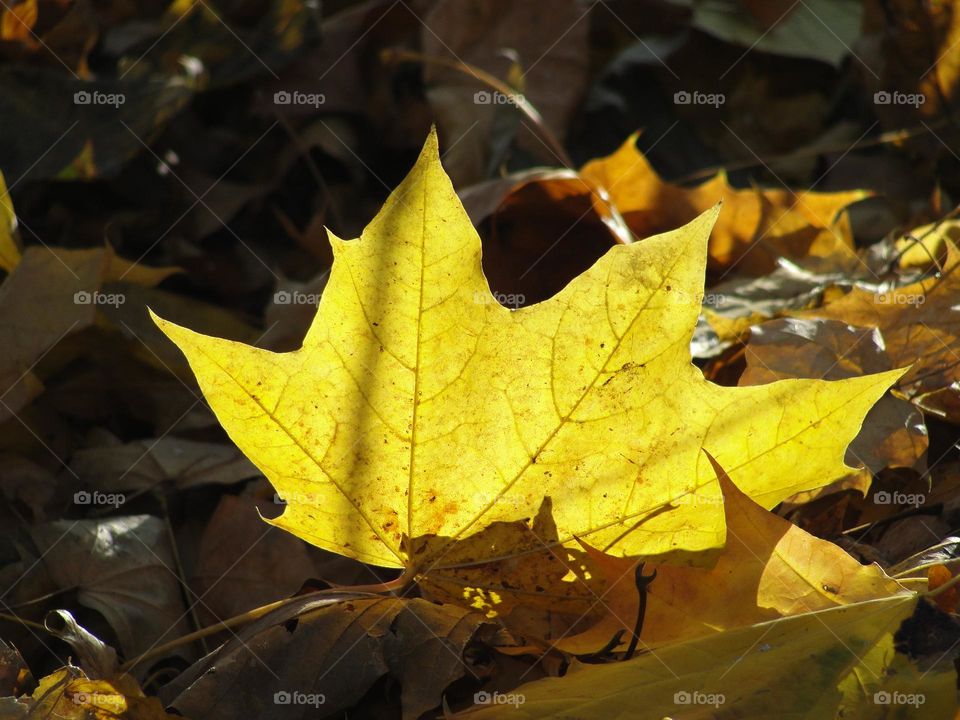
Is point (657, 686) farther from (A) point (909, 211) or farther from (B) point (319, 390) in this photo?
(A) point (909, 211)

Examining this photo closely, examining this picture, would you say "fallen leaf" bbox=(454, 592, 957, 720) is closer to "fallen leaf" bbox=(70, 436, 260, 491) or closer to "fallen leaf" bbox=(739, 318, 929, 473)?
"fallen leaf" bbox=(739, 318, 929, 473)

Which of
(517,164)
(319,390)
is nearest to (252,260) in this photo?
(517,164)

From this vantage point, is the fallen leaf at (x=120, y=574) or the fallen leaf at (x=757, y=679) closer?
the fallen leaf at (x=757, y=679)

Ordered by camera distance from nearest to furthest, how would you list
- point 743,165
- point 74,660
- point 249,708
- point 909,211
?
point 249,708 < point 74,660 < point 909,211 < point 743,165

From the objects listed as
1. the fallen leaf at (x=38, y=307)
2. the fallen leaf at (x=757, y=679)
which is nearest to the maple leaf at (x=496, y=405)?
the fallen leaf at (x=757, y=679)

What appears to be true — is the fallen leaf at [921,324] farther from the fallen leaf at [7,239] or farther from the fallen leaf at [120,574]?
the fallen leaf at [7,239]

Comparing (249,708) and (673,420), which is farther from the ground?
(673,420)

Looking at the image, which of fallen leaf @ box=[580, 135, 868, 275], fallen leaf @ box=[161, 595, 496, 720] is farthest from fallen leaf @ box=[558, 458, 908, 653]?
fallen leaf @ box=[580, 135, 868, 275]

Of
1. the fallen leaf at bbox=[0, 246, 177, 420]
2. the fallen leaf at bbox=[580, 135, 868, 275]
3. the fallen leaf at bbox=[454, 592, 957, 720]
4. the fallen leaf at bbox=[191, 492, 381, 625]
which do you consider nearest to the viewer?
the fallen leaf at bbox=[454, 592, 957, 720]
